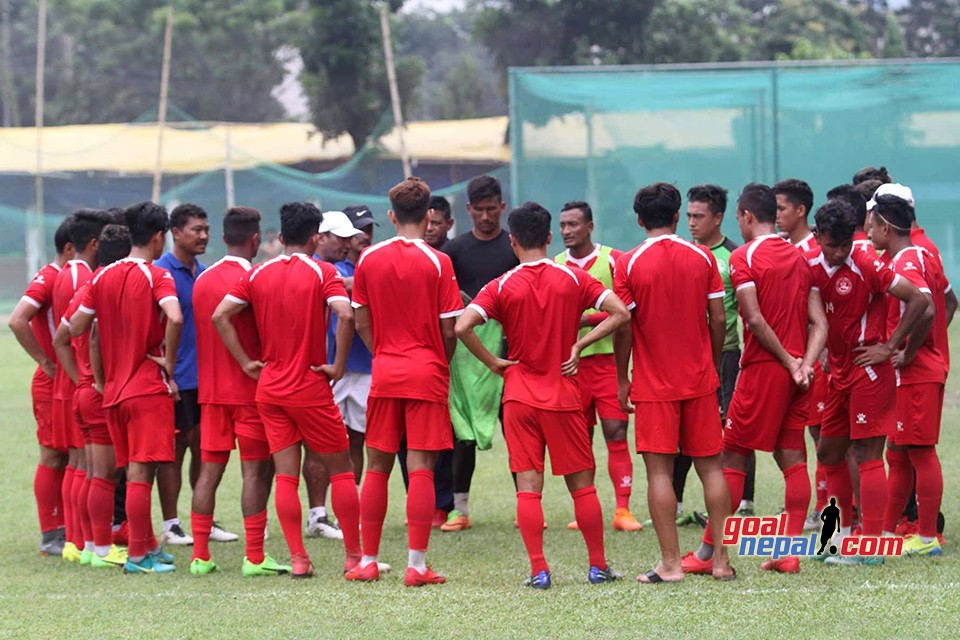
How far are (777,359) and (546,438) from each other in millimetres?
1265

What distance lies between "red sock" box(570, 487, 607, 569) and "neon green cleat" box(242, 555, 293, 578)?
1.69 m

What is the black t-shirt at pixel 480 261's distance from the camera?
862 cm

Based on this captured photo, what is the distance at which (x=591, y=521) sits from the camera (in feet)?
22.0

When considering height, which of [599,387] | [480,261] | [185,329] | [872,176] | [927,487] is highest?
[872,176]

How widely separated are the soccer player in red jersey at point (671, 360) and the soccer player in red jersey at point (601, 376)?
4.70ft

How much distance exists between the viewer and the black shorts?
8.25 m

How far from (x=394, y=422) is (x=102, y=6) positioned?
39.9 metres

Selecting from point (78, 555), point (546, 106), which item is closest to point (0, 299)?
point (546, 106)

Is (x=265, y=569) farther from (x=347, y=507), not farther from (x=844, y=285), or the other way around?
(x=844, y=285)

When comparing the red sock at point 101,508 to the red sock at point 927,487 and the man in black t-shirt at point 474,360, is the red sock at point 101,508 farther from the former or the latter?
the red sock at point 927,487

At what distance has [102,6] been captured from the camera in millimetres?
43438

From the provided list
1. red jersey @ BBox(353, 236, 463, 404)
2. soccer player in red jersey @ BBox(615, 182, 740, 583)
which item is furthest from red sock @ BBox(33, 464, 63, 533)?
soccer player in red jersey @ BBox(615, 182, 740, 583)

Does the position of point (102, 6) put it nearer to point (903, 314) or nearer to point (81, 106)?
point (81, 106)

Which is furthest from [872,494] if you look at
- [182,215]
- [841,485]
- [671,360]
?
[182,215]
